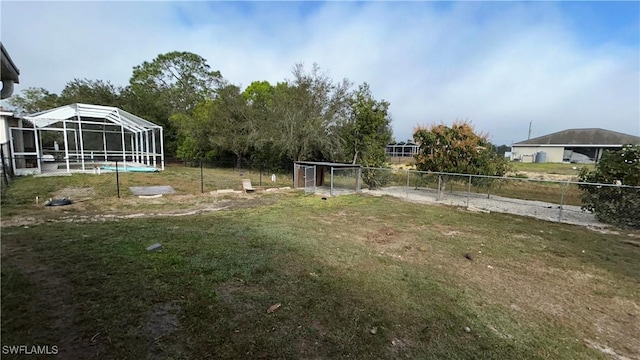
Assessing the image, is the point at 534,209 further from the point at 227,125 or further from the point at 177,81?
the point at 177,81

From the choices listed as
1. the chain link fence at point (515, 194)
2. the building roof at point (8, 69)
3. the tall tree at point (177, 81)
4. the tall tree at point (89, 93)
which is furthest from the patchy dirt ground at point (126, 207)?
the tall tree at point (177, 81)

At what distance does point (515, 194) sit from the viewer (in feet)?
48.4

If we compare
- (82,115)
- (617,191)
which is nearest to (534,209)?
(617,191)

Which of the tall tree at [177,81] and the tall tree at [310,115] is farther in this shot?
the tall tree at [177,81]

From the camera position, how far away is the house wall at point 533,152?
112 ft

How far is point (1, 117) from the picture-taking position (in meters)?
13.0

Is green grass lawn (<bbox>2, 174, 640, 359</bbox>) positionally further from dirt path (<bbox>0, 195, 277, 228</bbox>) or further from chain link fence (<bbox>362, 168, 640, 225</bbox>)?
chain link fence (<bbox>362, 168, 640, 225</bbox>)

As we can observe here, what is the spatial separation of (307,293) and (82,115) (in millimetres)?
16290

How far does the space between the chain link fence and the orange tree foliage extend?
15.5 inches

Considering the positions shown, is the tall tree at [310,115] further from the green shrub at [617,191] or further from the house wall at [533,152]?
the house wall at [533,152]

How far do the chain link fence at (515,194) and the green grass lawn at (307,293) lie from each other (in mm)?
2925

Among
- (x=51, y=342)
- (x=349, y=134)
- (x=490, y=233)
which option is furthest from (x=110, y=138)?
(x=490, y=233)

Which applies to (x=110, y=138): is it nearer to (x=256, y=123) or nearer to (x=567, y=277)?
(x=256, y=123)

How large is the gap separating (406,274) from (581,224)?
24.9 ft
